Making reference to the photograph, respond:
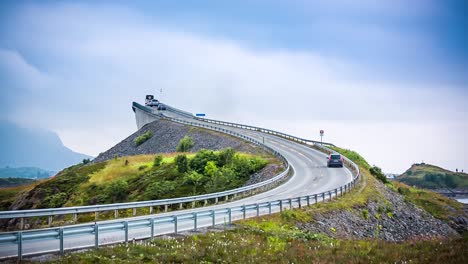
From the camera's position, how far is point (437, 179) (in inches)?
7062

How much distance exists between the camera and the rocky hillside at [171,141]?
→ 284ft

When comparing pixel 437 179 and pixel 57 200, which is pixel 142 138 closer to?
pixel 57 200

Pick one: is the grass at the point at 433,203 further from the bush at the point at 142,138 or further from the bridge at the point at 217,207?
the bush at the point at 142,138

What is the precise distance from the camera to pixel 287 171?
58500mm

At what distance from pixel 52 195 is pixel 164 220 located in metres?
46.7

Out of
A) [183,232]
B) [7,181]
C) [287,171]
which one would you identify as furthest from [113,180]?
[7,181]

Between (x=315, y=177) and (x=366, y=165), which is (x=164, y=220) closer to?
(x=315, y=177)

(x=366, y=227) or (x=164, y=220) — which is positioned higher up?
(x=164, y=220)

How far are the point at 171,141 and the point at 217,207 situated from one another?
67471 mm

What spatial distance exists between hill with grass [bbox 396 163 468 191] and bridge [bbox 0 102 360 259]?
91516 millimetres

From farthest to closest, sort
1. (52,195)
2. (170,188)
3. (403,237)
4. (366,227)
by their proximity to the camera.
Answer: (52,195), (170,188), (403,237), (366,227)

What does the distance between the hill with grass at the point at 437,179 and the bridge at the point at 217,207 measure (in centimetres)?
9152

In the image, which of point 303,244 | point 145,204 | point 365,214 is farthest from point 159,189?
point 303,244

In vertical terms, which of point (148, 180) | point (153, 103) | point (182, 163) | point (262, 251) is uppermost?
point (153, 103)
